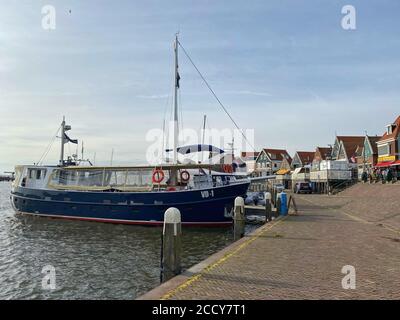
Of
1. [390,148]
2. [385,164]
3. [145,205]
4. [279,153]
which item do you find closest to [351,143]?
[390,148]

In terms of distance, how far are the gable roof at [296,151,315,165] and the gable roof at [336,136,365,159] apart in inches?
657

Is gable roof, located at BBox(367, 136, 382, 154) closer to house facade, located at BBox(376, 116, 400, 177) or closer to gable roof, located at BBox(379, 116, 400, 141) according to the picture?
house facade, located at BBox(376, 116, 400, 177)

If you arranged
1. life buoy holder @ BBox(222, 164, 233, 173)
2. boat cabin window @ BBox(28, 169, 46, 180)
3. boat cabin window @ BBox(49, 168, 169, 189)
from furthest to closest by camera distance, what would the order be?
boat cabin window @ BBox(28, 169, 46, 180) → life buoy holder @ BBox(222, 164, 233, 173) → boat cabin window @ BBox(49, 168, 169, 189)

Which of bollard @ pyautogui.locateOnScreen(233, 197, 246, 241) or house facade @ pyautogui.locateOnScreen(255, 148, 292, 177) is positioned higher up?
house facade @ pyautogui.locateOnScreen(255, 148, 292, 177)

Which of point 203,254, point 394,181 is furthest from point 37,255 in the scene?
point 394,181

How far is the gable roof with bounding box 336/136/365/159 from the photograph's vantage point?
233 ft

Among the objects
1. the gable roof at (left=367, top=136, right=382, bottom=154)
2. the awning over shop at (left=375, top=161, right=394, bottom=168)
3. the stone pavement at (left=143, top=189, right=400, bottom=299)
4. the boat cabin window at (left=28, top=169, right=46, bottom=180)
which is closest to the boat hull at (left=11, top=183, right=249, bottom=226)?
the boat cabin window at (left=28, top=169, right=46, bottom=180)

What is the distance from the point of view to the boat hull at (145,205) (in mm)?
23500

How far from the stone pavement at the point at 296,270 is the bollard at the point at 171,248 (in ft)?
1.92

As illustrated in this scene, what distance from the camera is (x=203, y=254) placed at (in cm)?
1611

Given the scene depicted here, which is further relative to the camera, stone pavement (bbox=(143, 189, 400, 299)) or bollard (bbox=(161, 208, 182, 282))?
bollard (bbox=(161, 208, 182, 282))

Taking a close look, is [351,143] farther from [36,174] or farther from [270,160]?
[36,174]

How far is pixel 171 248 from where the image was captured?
914cm
